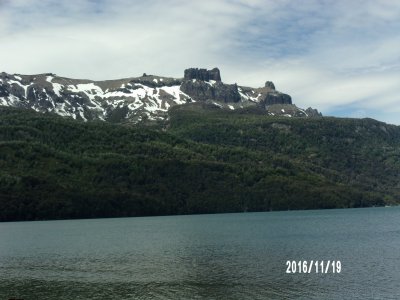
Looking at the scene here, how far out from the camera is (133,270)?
289 ft

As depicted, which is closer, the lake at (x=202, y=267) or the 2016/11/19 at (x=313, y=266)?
the lake at (x=202, y=267)

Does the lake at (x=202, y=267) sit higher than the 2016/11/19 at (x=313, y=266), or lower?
lower

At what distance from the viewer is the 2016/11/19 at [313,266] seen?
263 ft

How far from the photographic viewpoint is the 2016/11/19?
8006cm

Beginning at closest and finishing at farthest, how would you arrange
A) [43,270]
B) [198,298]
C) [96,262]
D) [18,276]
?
[198,298], [18,276], [43,270], [96,262]

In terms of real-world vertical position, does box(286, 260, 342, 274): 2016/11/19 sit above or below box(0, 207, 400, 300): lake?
above

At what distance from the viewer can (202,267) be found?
88562mm

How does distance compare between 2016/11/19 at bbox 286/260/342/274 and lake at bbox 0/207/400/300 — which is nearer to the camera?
lake at bbox 0/207/400/300

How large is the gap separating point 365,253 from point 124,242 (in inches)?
2515

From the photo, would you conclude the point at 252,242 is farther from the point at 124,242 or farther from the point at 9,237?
the point at 9,237

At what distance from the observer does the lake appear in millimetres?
68000

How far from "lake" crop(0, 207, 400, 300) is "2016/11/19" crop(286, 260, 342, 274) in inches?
37.1

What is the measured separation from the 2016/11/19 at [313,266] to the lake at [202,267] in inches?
37.1

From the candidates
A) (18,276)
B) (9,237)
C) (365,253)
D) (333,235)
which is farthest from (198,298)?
(9,237)
